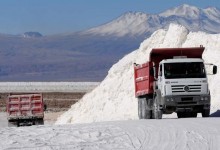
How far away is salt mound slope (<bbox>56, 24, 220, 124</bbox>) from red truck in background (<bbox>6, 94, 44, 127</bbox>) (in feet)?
9.43

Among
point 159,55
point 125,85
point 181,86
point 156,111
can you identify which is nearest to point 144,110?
point 156,111

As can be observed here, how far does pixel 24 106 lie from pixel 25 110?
1.00ft

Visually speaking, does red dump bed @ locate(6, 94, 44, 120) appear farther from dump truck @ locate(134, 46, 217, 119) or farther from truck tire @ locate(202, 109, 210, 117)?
truck tire @ locate(202, 109, 210, 117)

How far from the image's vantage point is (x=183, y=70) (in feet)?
97.5

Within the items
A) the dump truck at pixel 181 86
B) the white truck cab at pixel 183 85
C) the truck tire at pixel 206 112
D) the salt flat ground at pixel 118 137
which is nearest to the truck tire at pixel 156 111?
the dump truck at pixel 181 86

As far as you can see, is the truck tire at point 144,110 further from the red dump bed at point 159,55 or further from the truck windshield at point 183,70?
the truck windshield at point 183,70

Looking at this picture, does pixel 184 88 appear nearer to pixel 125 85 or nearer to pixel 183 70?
pixel 183 70

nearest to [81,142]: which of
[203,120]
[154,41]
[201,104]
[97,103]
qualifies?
[203,120]

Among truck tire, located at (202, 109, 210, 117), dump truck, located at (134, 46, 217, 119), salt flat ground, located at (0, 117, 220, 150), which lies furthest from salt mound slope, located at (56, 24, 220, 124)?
salt flat ground, located at (0, 117, 220, 150)

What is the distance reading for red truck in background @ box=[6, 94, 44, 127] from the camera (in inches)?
1507

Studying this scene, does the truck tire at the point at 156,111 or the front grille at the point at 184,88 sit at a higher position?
the front grille at the point at 184,88

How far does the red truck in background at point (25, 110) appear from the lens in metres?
38.3

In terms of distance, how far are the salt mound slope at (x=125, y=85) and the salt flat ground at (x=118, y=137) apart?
1332 centimetres

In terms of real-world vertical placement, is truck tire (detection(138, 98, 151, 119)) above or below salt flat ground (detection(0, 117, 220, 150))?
above
